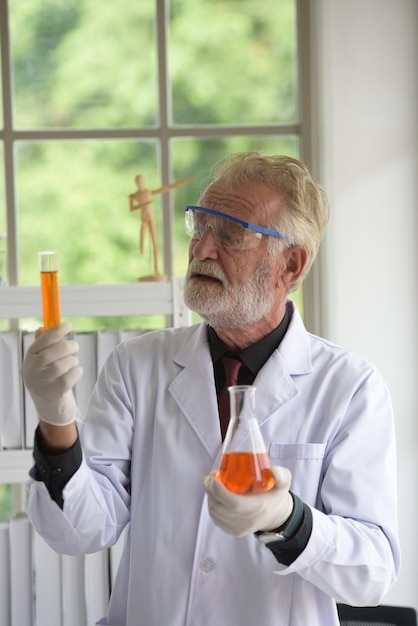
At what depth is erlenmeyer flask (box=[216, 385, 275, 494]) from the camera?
4.13 feet

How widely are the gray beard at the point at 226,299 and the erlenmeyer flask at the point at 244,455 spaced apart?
40cm

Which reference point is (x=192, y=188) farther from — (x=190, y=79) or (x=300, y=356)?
(x=300, y=356)

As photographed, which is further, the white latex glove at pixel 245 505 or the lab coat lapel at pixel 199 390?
the lab coat lapel at pixel 199 390

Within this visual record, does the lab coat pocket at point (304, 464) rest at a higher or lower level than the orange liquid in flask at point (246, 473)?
lower

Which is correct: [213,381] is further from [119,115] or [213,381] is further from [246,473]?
[119,115]

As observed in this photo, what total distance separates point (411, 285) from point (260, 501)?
1.89m

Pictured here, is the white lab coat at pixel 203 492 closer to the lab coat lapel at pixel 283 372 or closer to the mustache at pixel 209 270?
the lab coat lapel at pixel 283 372

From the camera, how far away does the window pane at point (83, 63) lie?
10.2 feet

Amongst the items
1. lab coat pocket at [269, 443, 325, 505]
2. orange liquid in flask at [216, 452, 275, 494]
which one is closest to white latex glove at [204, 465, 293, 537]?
orange liquid in flask at [216, 452, 275, 494]

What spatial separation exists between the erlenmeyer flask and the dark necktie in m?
0.38

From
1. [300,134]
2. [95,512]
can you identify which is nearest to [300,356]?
[95,512]

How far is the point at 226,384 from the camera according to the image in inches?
68.1

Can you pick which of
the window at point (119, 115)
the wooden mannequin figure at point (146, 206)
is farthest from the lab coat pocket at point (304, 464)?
the window at point (119, 115)

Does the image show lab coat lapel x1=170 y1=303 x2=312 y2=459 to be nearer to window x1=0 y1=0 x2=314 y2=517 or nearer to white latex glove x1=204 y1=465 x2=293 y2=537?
white latex glove x1=204 y1=465 x2=293 y2=537
